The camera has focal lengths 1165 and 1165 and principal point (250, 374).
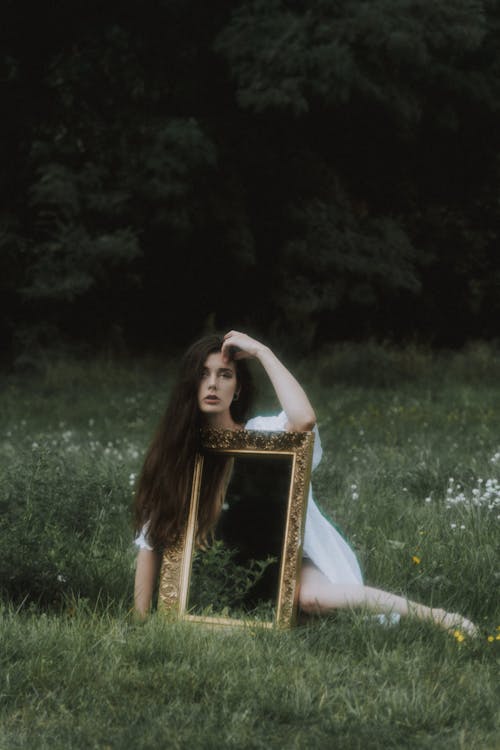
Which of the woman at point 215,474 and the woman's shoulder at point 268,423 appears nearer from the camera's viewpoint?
the woman at point 215,474

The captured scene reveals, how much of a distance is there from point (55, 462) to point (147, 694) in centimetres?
361

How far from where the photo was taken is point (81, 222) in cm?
1708

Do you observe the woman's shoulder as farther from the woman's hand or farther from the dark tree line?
the dark tree line

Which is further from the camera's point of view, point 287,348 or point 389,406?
point 287,348

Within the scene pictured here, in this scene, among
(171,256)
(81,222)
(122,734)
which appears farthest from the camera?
(171,256)

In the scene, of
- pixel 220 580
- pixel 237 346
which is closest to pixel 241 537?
pixel 220 580

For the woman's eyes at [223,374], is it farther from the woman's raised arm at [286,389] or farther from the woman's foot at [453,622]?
the woman's foot at [453,622]

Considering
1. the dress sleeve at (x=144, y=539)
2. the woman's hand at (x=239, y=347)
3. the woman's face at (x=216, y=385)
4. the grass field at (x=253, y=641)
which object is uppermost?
the woman's hand at (x=239, y=347)

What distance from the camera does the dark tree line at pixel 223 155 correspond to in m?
17.0

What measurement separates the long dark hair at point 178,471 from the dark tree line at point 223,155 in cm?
1165

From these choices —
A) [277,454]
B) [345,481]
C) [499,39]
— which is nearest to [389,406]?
[345,481]

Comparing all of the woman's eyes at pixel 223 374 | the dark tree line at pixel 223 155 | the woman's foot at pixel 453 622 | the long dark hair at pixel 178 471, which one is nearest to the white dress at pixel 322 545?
the long dark hair at pixel 178 471

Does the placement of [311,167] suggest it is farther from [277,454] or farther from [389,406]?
[277,454]

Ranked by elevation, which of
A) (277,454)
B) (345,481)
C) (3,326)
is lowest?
(3,326)
